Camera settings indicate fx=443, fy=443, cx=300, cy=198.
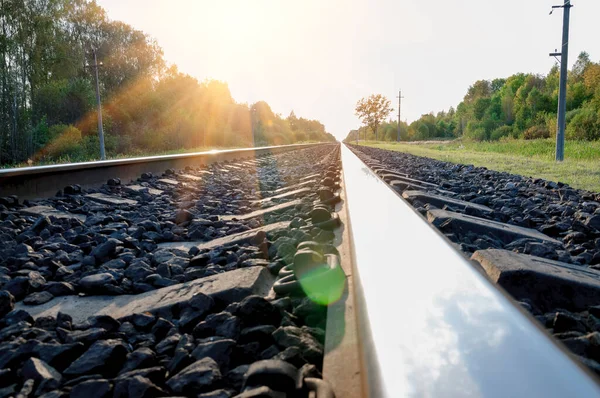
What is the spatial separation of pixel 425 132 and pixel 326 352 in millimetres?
83686

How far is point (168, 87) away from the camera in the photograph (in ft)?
136

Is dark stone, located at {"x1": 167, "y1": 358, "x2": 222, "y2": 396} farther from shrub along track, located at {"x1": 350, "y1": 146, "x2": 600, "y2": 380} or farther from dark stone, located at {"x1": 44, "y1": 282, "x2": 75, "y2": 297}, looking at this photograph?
dark stone, located at {"x1": 44, "y1": 282, "x2": 75, "y2": 297}

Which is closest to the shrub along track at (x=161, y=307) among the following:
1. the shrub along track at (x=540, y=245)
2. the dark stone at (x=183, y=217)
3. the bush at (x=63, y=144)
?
the dark stone at (x=183, y=217)

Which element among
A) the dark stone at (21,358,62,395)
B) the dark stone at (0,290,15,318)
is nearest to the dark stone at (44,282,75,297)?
the dark stone at (0,290,15,318)

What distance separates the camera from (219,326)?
1.21m

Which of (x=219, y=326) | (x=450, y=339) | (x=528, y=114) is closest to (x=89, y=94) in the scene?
(x=219, y=326)

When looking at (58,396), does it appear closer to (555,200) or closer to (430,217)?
(430,217)

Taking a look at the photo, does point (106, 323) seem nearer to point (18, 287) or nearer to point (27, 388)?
point (27, 388)

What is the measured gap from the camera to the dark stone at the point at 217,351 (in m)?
1.04

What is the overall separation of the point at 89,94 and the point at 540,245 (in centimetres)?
3320

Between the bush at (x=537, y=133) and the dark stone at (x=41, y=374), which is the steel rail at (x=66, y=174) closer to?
the dark stone at (x=41, y=374)

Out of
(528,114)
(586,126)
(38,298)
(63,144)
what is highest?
(528,114)

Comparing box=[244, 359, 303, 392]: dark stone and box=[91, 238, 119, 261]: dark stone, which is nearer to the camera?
box=[244, 359, 303, 392]: dark stone

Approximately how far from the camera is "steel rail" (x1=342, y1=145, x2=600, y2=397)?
1.60ft
